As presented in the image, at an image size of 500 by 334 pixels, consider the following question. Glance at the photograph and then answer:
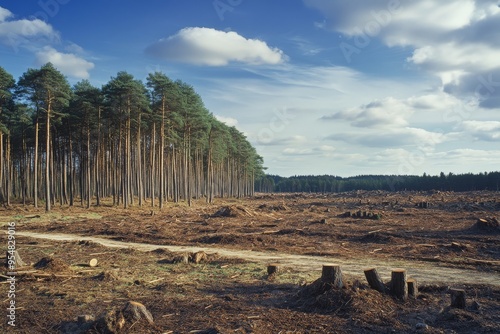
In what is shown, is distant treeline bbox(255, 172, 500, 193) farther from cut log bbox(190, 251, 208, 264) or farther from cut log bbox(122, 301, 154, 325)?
cut log bbox(122, 301, 154, 325)

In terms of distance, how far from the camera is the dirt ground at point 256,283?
7359 millimetres

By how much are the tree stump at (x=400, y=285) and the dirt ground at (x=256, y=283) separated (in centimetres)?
26

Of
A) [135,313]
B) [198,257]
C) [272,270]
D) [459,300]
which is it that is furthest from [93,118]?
[459,300]

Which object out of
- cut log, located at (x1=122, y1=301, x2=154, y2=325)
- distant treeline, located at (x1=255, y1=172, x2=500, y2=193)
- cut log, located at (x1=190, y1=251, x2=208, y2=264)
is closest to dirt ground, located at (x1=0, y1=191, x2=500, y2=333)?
cut log, located at (x1=122, y1=301, x2=154, y2=325)

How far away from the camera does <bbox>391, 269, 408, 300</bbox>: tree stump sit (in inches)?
345

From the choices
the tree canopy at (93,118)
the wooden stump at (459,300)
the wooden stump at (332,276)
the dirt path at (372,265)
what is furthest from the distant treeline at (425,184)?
the wooden stump at (332,276)

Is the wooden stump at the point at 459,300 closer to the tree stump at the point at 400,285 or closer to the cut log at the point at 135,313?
the tree stump at the point at 400,285

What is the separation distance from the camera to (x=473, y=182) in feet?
357

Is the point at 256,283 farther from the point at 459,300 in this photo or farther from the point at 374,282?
the point at 459,300

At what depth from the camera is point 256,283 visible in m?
10.8

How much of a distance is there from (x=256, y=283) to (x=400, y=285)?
3.88 meters

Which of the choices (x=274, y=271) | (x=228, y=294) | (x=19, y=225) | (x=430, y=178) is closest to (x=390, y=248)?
(x=274, y=271)

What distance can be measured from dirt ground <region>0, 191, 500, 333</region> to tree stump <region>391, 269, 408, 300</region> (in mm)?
262

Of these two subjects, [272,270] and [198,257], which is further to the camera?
[198,257]
